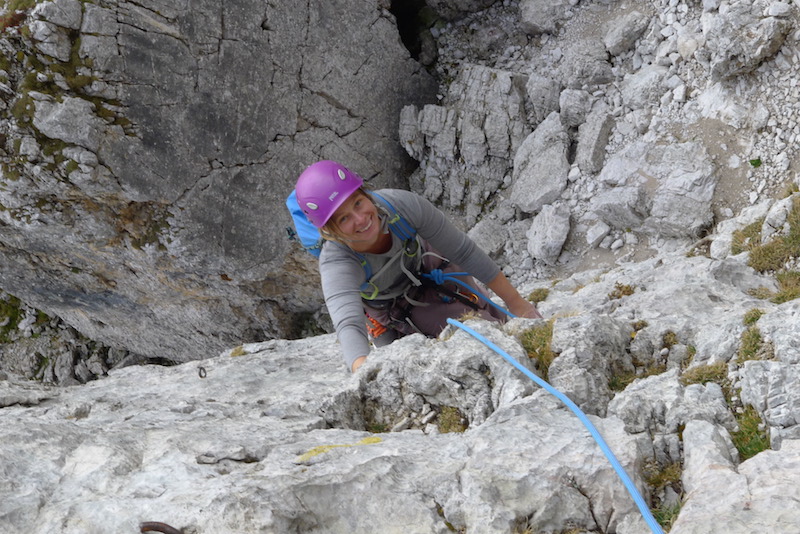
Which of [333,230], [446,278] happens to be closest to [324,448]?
[333,230]

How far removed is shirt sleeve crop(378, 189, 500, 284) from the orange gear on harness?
4.90ft

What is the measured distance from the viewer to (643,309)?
7.27 metres

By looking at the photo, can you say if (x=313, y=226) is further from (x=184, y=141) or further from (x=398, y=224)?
(x=184, y=141)

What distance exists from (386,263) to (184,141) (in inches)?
357

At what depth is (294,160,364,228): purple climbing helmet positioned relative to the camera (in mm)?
6145

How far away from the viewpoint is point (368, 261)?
7145mm

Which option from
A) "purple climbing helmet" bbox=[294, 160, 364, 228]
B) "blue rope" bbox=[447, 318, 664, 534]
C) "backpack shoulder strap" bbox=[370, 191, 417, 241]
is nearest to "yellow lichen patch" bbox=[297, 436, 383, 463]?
"blue rope" bbox=[447, 318, 664, 534]

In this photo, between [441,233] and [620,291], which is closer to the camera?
[441,233]

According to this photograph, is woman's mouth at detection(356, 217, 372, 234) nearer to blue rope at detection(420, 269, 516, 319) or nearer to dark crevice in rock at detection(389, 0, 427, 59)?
blue rope at detection(420, 269, 516, 319)

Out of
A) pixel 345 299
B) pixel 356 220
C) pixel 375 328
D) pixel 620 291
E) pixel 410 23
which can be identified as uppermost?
pixel 410 23

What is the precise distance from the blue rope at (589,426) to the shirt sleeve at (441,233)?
1498mm

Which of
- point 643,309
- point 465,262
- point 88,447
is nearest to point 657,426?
point 643,309

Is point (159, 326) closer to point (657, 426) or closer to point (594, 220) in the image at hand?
point (594, 220)

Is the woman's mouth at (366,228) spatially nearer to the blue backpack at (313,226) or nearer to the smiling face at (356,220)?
the smiling face at (356,220)
